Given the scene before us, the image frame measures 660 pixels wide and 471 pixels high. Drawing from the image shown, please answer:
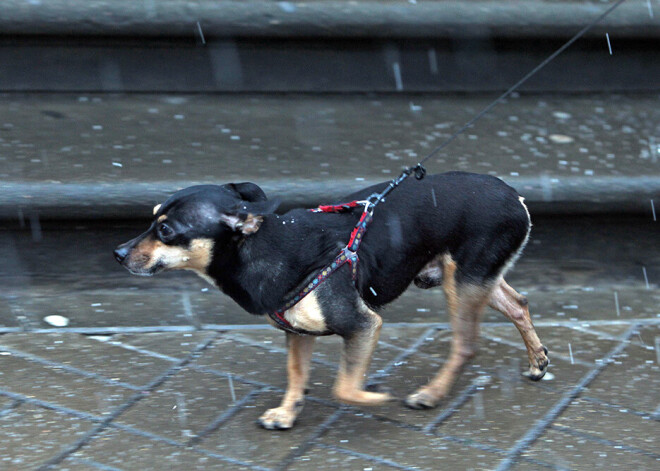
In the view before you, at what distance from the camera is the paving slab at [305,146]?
17.8ft

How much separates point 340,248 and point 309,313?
12.5 inches

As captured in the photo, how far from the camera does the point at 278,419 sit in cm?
399

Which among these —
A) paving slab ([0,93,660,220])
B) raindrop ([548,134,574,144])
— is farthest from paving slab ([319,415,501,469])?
raindrop ([548,134,574,144])

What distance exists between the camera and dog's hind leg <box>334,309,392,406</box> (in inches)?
154

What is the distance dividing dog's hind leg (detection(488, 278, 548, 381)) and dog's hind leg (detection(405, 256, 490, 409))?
31 cm

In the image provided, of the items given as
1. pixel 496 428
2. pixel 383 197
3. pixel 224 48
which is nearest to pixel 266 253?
pixel 383 197

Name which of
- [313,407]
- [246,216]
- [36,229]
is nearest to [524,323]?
[313,407]

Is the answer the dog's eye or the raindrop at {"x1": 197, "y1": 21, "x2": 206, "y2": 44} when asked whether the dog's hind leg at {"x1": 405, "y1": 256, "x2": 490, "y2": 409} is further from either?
the raindrop at {"x1": 197, "y1": 21, "x2": 206, "y2": 44}

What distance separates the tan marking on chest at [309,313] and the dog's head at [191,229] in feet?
1.19

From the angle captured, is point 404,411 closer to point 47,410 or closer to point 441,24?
point 47,410

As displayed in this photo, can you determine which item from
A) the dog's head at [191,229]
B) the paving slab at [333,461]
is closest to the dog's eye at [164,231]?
the dog's head at [191,229]

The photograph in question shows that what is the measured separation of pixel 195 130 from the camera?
6.08 meters

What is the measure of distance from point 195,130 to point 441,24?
188 centimetres

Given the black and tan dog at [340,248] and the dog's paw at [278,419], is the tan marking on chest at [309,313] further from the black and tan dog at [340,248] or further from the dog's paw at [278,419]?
the dog's paw at [278,419]
